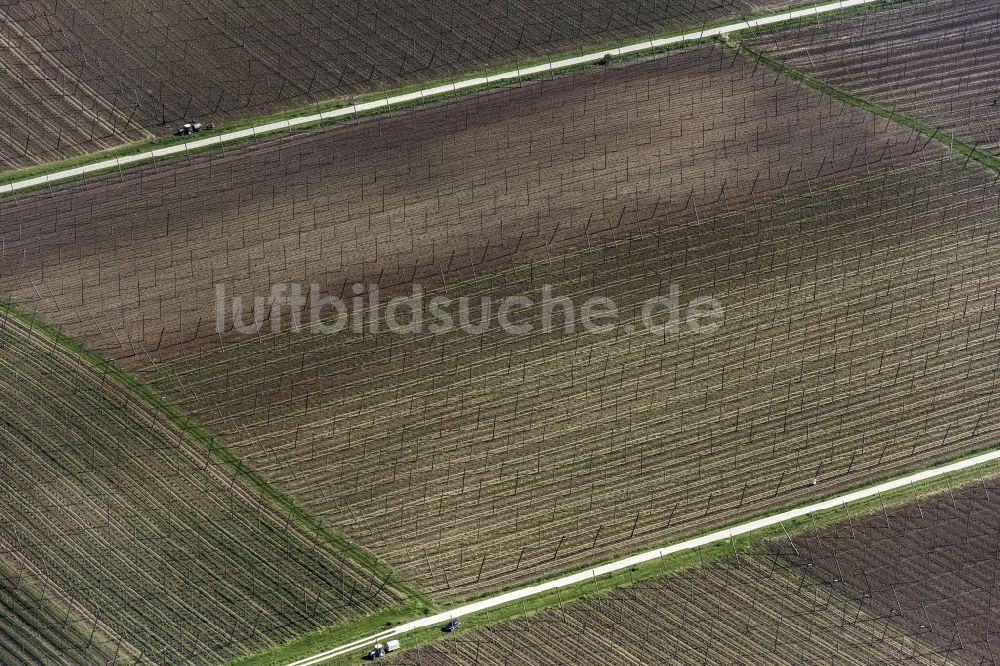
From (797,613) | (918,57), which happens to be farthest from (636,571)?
(918,57)

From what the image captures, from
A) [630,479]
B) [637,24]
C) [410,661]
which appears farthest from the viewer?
[637,24]

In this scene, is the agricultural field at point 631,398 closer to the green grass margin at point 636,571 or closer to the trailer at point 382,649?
the green grass margin at point 636,571

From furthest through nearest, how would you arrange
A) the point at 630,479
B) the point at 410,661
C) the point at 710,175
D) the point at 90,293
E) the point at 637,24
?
1. the point at 637,24
2. the point at 710,175
3. the point at 90,293
4. the point at 630,479
5. the point at 410,661

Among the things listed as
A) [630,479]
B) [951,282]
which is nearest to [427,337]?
[630,479]

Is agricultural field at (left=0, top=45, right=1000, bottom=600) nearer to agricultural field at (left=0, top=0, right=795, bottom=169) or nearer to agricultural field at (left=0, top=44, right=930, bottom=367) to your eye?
agricultural field at (left=0, top=44, right=930, bottom=367)

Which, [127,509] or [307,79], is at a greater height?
[307,79]

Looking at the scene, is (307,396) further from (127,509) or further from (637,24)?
(637,24)

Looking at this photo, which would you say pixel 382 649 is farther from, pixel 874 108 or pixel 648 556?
pixel 874 108
